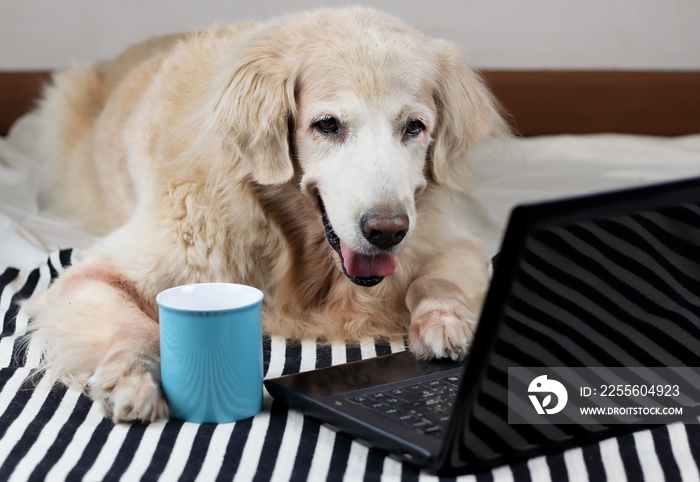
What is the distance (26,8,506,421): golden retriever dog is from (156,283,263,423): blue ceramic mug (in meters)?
0.09

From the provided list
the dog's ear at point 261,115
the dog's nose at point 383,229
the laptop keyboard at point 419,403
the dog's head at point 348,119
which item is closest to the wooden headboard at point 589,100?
the dog's head at point 348,119

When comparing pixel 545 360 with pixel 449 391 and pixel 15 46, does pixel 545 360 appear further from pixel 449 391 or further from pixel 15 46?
pixel 15 46

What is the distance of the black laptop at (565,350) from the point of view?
0.92m

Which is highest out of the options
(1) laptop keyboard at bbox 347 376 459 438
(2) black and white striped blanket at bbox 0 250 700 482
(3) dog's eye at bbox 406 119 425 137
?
(3) dog's eye at bbox 406 119 425 137

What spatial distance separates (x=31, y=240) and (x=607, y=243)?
5.83ft

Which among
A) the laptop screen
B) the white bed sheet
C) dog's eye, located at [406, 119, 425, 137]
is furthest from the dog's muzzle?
the white bed sheet

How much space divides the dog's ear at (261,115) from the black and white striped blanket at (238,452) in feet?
1.60

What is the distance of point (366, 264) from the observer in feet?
4.97

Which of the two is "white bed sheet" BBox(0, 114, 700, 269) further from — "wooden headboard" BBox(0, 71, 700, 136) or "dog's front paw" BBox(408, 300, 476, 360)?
"dog's front paw" BBox(408, 300, 476, 360)

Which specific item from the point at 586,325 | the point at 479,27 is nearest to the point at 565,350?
the point at 586,325

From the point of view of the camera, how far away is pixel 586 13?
11.2ft

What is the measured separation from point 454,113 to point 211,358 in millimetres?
798

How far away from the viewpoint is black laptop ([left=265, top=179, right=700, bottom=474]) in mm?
918

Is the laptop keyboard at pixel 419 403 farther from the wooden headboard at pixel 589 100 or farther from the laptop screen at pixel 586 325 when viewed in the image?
the wooden headboard at pixel 589 100
